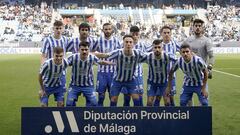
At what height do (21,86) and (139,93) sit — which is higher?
(139,93)

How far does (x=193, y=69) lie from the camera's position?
9.09m

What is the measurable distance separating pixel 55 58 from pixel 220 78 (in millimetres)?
13251

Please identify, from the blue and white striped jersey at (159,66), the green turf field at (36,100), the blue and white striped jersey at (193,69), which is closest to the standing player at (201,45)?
the blue and white striped jersey at (193,69)

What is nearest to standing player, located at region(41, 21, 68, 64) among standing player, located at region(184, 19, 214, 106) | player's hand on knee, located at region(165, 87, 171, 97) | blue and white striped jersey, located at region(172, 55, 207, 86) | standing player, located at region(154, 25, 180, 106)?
standing player, located at region(154, 25, 180, 106)

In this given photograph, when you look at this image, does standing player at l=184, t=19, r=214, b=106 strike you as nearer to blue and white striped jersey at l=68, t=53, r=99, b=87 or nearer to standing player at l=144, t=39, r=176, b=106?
standing player at l=144, t=39, r=176, b=106

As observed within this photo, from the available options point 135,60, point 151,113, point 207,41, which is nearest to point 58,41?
point 135,60

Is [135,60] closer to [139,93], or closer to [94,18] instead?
[139,93]

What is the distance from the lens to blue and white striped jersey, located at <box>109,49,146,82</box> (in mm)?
9203

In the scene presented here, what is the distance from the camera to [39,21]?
198 feet

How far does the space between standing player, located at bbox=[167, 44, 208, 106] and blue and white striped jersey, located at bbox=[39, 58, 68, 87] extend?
217 cm

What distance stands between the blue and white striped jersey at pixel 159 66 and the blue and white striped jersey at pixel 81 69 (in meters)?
1.10

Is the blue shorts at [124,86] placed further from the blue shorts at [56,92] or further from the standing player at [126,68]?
the blue shorts at [56,92]

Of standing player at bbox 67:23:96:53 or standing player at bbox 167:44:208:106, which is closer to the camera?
standing player at bbox 167:44:208:106

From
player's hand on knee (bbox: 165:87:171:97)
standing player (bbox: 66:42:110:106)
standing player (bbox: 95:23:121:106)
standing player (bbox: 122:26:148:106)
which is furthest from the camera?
standing player (bbox: 95:23:121:106)
